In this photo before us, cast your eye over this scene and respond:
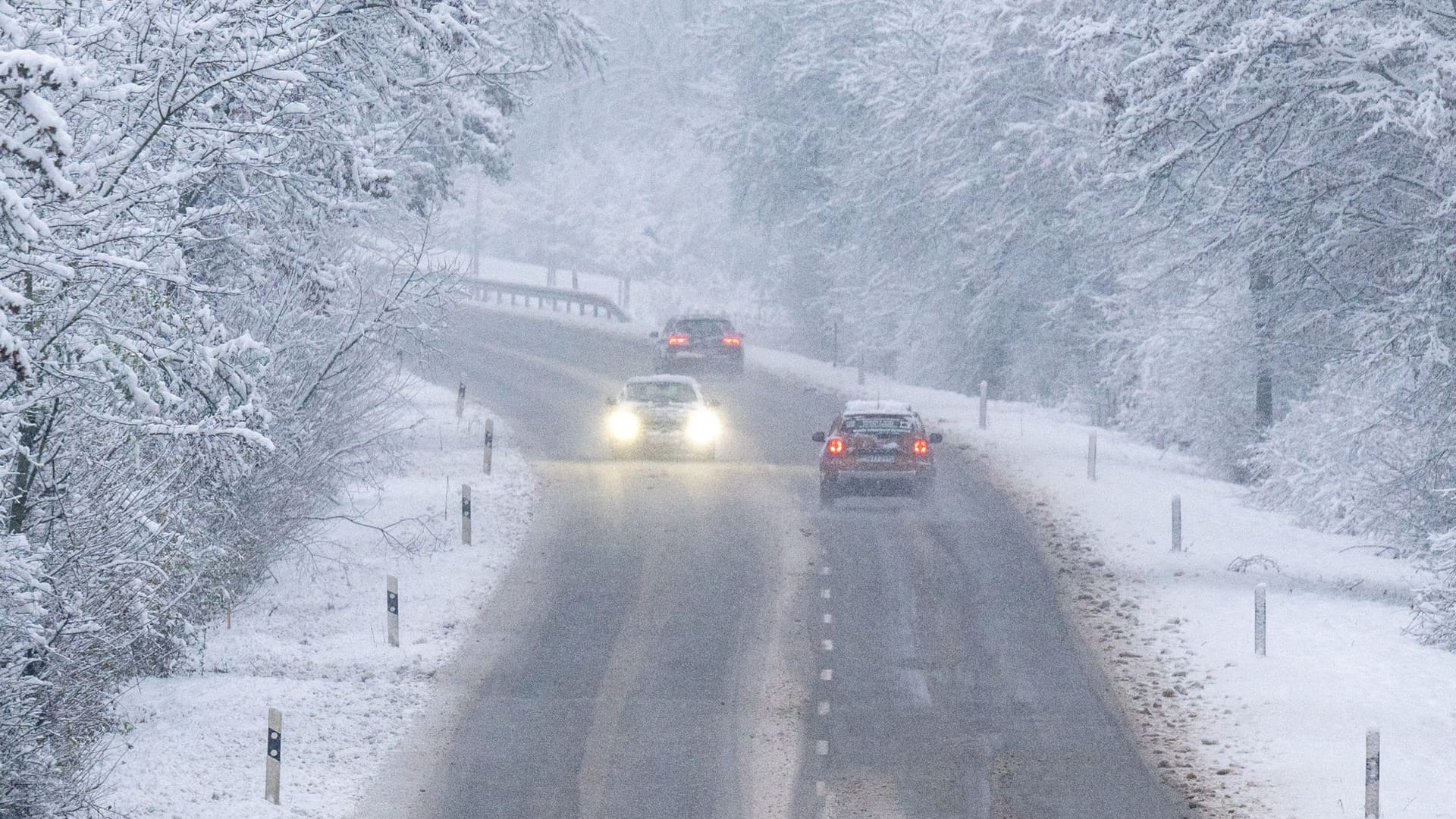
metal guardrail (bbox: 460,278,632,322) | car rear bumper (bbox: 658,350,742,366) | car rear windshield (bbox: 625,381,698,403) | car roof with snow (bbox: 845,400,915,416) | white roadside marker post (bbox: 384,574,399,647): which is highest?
metal guardrail (bbox: 460,278,632,322)

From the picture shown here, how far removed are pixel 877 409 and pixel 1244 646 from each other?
346 inches

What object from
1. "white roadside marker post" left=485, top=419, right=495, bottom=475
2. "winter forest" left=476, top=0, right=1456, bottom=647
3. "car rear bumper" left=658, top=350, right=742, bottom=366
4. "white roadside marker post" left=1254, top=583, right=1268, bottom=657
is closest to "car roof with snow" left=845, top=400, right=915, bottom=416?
"winter forest" left=476, top=0, right=1456, bottom=647

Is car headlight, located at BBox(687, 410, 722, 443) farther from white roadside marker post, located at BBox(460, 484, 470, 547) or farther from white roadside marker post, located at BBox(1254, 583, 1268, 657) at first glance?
white roadside marker post, located at BBox(1254, 583, 1268, 657)

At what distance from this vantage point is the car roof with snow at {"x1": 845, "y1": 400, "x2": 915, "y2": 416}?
25844 millimetres

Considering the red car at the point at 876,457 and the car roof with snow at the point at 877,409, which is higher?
the car roof with snow at the point at 877,409

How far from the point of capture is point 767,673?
57.4 feet

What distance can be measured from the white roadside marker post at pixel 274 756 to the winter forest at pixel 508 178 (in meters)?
1.18

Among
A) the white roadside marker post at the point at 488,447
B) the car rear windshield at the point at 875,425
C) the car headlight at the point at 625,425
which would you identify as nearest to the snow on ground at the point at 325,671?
the white roadside marker post at the point at 488,447

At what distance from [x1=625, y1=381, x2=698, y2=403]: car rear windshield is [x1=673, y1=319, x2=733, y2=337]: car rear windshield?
38.4 feet

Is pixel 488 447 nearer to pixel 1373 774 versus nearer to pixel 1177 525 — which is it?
pixel 1177 525

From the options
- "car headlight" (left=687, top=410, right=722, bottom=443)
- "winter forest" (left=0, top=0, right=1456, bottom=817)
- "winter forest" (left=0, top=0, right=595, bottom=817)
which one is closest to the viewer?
"winter forest" (left=0, top=0, right=595, bottom=817)

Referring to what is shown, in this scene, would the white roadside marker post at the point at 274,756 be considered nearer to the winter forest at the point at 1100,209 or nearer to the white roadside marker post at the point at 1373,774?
the white roadside marker post at the point at 1373,774

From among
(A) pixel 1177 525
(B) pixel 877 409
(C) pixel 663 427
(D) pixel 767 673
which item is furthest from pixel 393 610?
(C) pixel 663 427

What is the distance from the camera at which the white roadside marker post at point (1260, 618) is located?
17469mm
